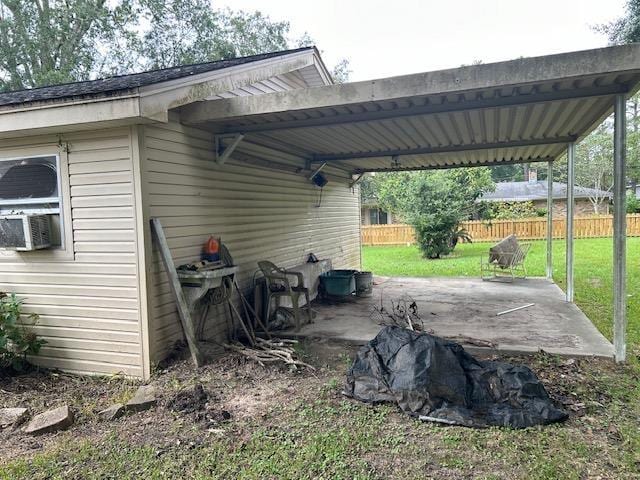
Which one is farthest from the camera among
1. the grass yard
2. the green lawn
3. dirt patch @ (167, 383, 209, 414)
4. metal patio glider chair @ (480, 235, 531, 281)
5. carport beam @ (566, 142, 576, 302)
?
metal patio glider chair @ (480, 235, 531, 281)

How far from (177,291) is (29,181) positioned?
1.79 m

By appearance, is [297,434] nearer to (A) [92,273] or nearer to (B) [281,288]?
(A) [92,273]

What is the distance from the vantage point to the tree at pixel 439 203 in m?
13.1

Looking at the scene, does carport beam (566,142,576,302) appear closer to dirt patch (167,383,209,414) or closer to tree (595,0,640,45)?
tree (595,0,640,45)

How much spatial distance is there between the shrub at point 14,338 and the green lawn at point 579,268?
571 centimetres

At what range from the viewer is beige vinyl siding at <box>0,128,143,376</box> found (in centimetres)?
379

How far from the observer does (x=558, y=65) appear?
3.12 m

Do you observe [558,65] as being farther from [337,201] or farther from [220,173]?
[337,201]

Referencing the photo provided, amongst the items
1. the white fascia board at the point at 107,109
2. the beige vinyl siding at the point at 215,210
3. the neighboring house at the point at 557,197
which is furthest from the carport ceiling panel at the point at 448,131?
Result: the neighboring house at the point at 557,197

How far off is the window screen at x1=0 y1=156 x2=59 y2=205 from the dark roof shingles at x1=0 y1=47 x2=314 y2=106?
1.81 feet

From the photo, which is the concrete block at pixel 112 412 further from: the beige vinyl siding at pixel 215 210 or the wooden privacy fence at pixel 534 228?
the wooden privacy fence at pixel 534 228

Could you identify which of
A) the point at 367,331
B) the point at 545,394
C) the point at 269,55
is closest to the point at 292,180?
the point at 269,55

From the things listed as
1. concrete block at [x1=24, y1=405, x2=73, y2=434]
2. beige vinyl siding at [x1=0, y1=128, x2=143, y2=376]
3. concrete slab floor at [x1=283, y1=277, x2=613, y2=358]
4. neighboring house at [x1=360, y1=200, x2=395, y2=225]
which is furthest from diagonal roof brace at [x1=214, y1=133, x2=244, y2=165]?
neighboring house at [x1=360, y1=200, x2=395, y2=225]

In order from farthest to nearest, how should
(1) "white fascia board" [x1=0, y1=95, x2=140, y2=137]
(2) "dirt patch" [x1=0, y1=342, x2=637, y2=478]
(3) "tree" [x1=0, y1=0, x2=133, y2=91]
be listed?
(3) "tree" [x1=0, y1=0, x2=133, y2=91] < (1) "white fascia board" [x1=0, y1=95, x2=140, y2=137] < (2) "dirt patch" [x1=0, y1=342, x2=637, y2=478]
